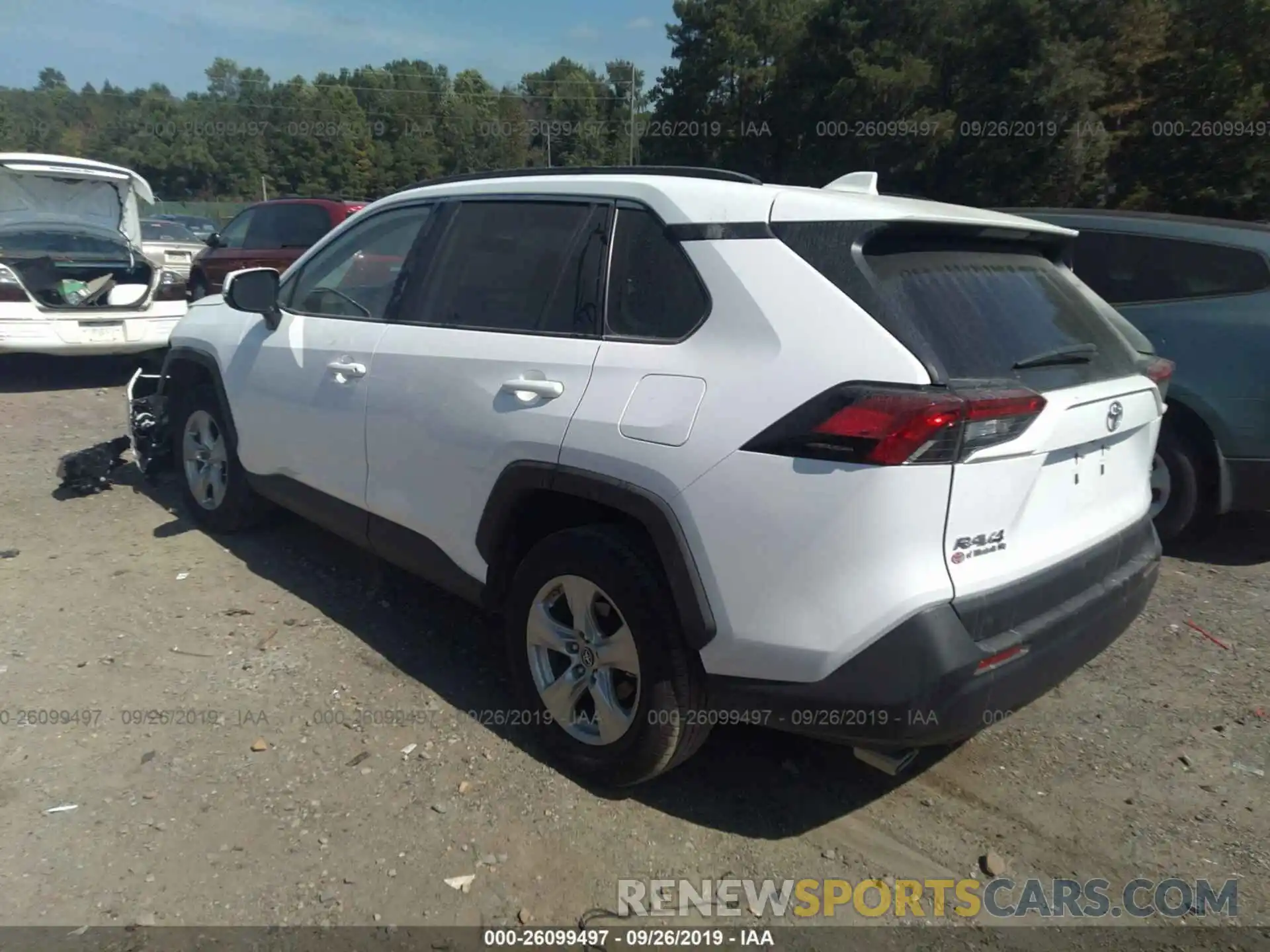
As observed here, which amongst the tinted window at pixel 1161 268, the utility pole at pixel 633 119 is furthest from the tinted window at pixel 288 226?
the utility pole at pixel 633 119

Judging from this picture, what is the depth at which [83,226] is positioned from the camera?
941 cm

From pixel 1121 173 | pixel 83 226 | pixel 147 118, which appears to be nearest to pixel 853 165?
pixel 1121 173

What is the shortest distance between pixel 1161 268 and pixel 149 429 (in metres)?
5.77

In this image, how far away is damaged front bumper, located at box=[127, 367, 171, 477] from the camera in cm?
546

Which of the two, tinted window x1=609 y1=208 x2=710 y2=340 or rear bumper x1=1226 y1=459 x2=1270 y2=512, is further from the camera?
rear bumper x1=1226 y1=459 x2=1270 y2=512

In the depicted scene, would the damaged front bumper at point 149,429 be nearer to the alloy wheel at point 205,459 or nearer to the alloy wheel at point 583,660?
the alloy wheel at point 205,459

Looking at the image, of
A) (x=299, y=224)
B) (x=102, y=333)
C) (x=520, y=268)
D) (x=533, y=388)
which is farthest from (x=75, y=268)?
(x=533, y=388)

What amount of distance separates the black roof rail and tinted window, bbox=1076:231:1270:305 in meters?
2.84

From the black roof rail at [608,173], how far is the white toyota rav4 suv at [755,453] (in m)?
0.02

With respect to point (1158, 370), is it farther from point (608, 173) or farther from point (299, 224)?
point (299, 224)

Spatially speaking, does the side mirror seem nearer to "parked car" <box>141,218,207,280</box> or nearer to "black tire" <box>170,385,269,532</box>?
"black tire" <box>170,385,269,532</box>

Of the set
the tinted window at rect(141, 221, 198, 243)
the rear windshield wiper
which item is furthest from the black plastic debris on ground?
the tinted window at rect(141, 221, 198, 243)

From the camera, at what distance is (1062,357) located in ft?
8.98

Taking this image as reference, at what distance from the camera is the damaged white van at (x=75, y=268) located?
8.09 metres
